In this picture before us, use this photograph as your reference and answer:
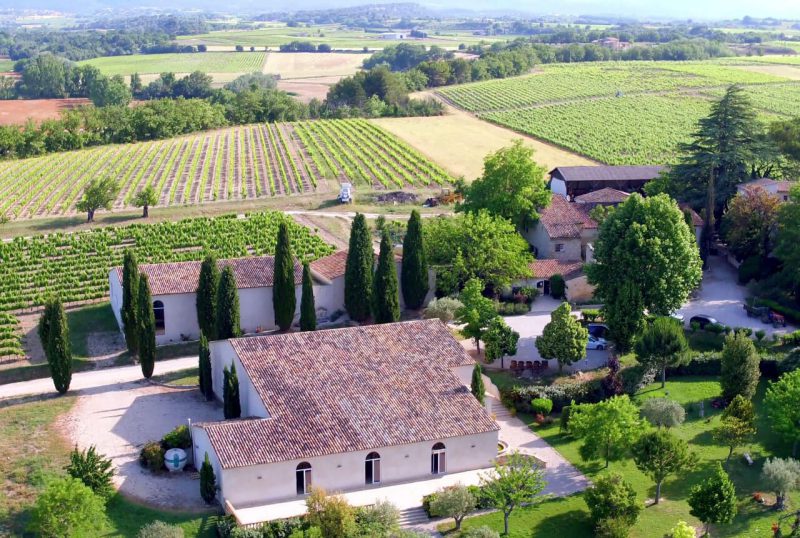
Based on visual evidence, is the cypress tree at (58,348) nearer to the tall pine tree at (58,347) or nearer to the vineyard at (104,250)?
the tall pine tree at (58,347)

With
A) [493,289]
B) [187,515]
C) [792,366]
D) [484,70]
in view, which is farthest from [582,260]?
[484,70]

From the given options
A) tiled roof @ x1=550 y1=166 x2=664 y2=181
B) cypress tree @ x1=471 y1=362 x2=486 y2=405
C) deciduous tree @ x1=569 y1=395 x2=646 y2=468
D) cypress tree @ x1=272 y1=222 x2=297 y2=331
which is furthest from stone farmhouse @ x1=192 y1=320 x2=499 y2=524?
tiled roof @ x1=550 y1=166 x2=664 y2=181

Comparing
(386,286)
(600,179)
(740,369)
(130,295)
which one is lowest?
(740,369)

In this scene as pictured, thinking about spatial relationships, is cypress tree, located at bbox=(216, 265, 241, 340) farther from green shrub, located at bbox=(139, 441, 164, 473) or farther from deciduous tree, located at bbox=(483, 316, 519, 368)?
deciduous tree, located at bbox=(483, 316, 519, 368)

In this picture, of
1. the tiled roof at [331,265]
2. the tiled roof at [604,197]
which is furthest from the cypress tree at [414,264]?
the tiled roof at [604,197]

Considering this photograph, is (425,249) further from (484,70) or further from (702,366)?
(484,70)

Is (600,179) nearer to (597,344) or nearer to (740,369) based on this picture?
Result: (597,344)

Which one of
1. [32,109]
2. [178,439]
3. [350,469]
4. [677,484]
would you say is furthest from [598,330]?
[32,109]
